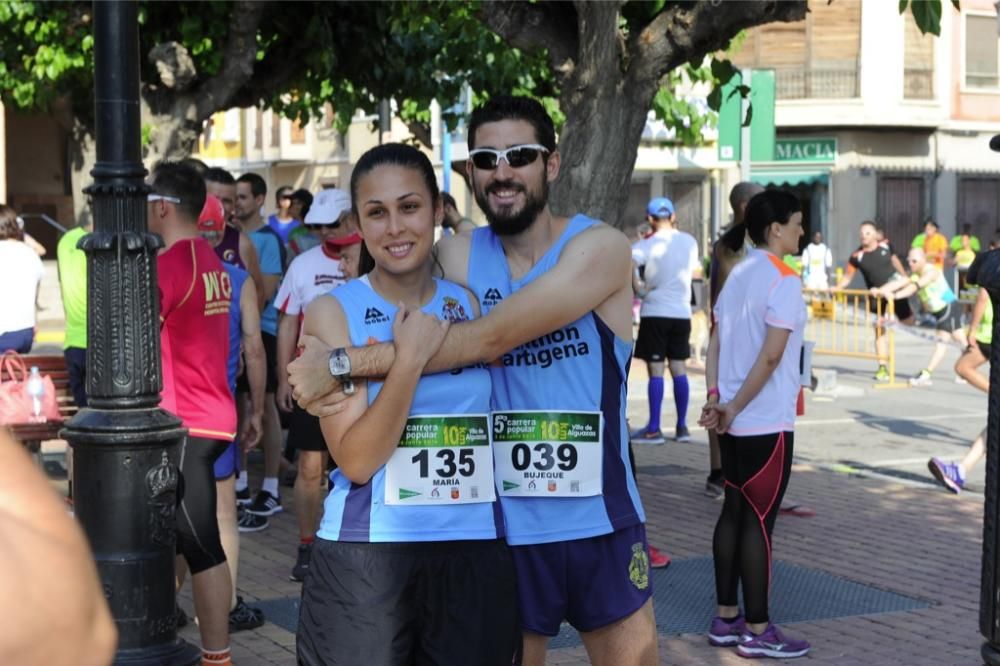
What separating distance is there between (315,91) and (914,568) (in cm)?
932

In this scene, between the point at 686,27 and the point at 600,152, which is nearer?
the point at 600,152

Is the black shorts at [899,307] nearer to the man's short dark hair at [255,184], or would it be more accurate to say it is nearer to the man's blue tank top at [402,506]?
the man's short dark hair at [255,184]

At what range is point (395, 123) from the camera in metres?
38.1

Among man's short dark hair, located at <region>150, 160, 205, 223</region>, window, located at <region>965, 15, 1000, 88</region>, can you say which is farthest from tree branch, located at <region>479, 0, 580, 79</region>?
window, located at <region>965, 15, 1000, 88</region>

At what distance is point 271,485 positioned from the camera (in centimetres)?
910

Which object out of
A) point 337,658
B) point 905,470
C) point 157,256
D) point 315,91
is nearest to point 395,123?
point 315,91

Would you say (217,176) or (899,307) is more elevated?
(217,176)

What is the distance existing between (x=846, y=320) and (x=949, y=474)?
11055 mm

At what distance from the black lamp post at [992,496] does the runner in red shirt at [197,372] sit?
2846 mm

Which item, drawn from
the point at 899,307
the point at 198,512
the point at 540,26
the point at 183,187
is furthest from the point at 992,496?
the point at 899,307

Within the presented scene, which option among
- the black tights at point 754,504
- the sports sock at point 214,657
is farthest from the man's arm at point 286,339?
the black tights at point 754,504

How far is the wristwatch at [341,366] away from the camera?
328 centimetres

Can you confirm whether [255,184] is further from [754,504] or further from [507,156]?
[507,156]

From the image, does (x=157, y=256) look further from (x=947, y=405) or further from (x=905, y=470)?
(x=947, y=405)
